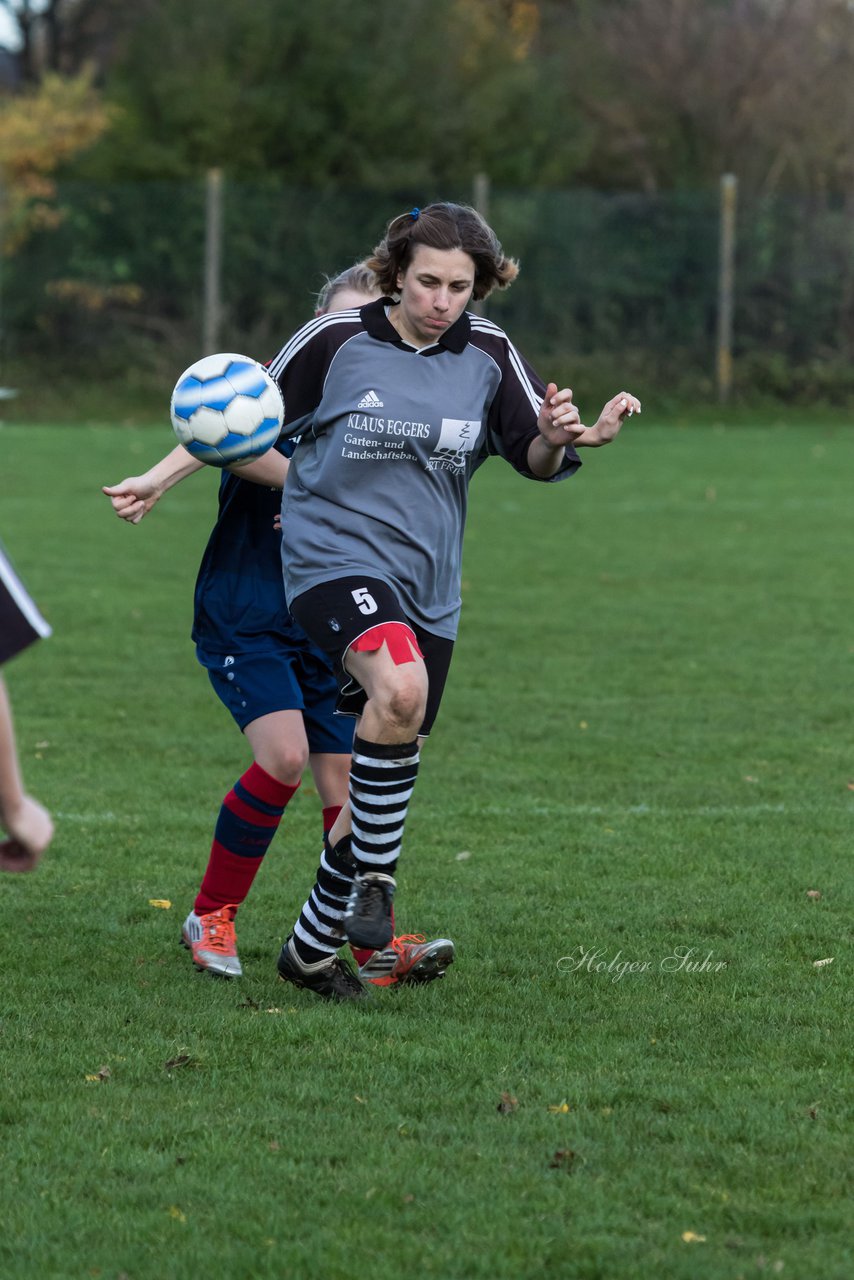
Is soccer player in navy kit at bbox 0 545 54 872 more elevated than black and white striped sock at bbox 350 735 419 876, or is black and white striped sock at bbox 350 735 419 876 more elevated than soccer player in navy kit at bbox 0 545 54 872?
soccer player in navy kit at bbox 0 545 54 872

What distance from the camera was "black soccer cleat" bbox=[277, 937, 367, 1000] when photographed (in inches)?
185

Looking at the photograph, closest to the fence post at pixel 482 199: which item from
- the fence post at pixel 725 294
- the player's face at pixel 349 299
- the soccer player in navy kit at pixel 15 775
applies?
the fence post at pixel 725 294

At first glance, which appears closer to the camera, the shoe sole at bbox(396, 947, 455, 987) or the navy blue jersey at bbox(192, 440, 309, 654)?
the shoe sole at bbox(396, 947, 455, 987)

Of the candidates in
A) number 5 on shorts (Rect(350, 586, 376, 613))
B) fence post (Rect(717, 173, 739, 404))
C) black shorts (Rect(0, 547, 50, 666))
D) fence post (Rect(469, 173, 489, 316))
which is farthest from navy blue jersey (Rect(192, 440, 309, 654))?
fence post (Rect(717, 173, 739, 404))

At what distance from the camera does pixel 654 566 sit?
13.4 metres

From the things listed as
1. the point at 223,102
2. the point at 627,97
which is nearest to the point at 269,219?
the point at 223,102

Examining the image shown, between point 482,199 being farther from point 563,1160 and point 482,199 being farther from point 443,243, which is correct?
point 563,1160

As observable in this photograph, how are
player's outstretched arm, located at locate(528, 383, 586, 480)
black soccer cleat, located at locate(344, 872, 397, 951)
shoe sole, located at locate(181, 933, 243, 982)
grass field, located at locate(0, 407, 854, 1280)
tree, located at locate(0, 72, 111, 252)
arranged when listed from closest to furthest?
grass field, located at locate(0, 407, 854, 1280) < black soccer cleat, located at locate(344, 872, 397, 951) < player's outstretched arm, located at locate(528, 383, 586, 480) < shoe sole, located at locate(181, 933, 243, 982) < tree, located at locate(0, 72, 111, 252)

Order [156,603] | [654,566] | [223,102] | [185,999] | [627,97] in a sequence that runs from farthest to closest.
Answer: [627,97], [223,102], [654,566], [156,603], [185,999]

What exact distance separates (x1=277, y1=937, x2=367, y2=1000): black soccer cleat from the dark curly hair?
1.69 meters

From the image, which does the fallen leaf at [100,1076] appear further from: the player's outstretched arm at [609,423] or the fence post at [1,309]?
the fence post at [1,309]

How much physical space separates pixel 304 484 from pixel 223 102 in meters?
26.0

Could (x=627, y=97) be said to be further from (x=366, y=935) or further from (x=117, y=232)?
(x=366, y=935)

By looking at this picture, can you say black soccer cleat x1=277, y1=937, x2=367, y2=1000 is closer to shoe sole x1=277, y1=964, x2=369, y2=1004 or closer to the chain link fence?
shoe sole x1=277, y1=964, x2=369, y2=1004
